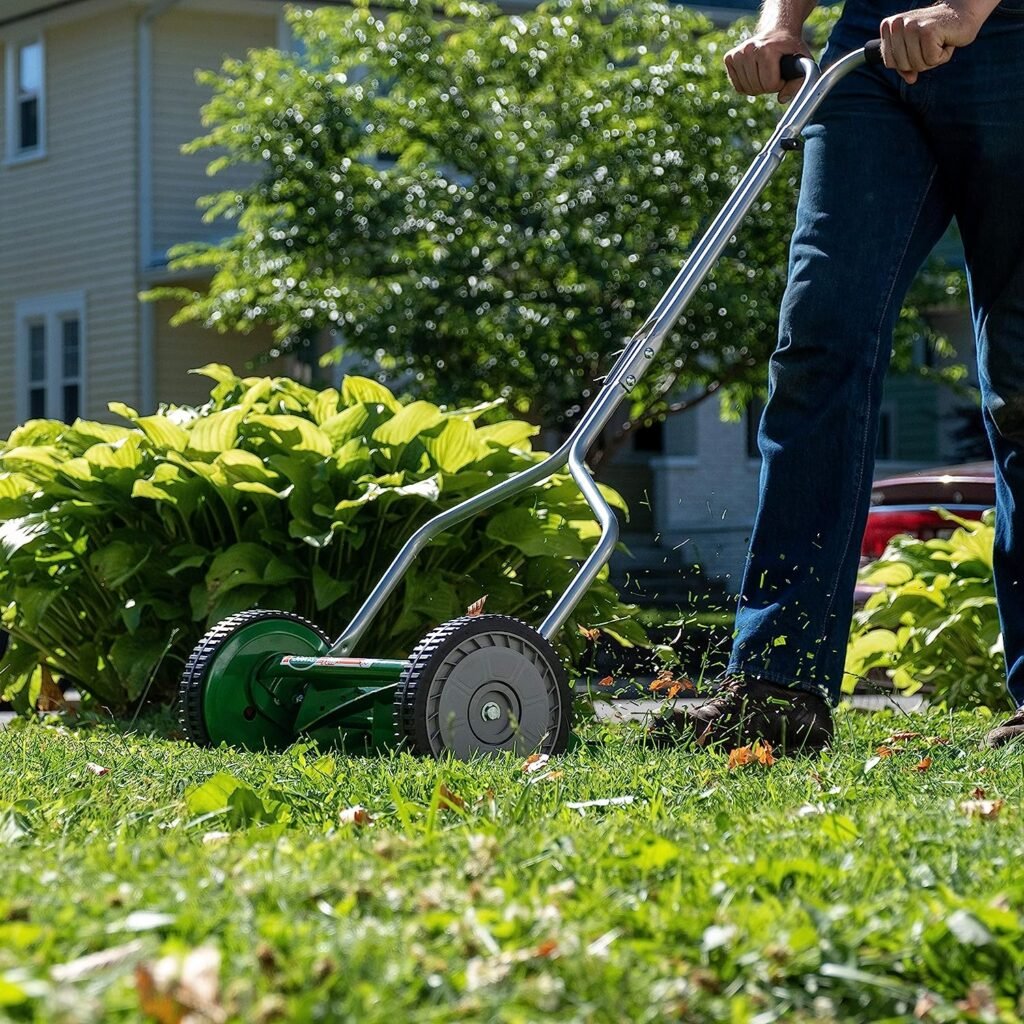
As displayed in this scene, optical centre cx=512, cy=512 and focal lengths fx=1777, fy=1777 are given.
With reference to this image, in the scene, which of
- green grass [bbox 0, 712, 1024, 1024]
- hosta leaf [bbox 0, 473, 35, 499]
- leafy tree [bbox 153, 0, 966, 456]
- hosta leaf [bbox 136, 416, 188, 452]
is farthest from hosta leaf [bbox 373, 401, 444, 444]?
leafy tree [bbox 153, 0, 966, 456]

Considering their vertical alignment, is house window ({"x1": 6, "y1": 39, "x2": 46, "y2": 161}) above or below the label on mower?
above

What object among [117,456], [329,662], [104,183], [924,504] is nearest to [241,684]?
[329,662]

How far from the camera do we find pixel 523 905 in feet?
6.14

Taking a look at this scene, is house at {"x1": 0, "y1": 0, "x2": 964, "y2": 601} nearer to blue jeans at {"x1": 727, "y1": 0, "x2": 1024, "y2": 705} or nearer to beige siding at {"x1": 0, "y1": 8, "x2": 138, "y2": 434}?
beige siding at {"x1": 0, "y1": 8, "x2": 138, "y2": 434}

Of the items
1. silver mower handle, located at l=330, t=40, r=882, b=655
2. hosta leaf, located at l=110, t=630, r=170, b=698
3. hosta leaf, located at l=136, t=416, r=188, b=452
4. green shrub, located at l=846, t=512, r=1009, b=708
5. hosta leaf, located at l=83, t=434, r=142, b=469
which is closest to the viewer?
silver mower handle, located at l=330, t=40, r=882, b=655

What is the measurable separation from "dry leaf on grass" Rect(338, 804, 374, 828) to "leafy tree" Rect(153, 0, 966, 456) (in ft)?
39.2

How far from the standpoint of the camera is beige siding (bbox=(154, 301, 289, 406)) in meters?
19.6

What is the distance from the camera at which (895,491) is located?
26.0 feet

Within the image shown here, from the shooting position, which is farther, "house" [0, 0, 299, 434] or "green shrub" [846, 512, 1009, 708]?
"house" [0, 0, 299, 434]

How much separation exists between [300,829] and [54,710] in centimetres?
330

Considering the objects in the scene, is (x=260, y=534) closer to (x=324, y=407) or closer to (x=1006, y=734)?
(x=324, y=407)

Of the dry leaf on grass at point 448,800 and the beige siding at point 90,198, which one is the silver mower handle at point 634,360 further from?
the beige siding at point 90,198

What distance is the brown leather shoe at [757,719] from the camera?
3434 millimetres

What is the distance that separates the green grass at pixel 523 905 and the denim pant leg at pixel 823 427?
666 millimetres
